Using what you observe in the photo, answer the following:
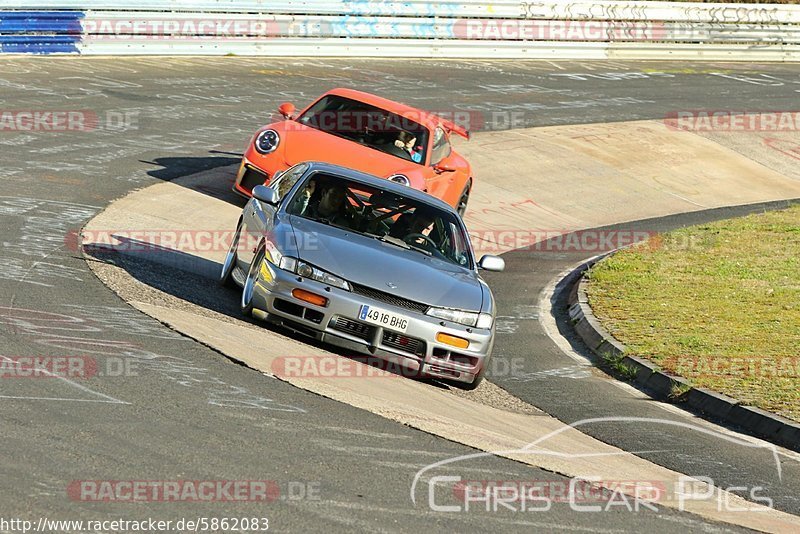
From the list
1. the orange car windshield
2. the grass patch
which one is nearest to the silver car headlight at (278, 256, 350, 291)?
the grass patch

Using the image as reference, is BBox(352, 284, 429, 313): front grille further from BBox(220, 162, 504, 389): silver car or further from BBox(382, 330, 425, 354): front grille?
BBox(382, 330, 425, 354): front grille

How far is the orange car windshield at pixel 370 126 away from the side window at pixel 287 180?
3791 mm

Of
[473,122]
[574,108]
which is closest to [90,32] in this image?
[473,122]

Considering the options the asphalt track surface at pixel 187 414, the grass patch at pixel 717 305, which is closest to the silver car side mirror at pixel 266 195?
the asphalt track surface at pixel 187 414

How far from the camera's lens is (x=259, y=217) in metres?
10.9

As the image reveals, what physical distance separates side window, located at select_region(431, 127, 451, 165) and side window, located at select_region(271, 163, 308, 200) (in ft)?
13.8

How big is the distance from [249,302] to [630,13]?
89.9ft

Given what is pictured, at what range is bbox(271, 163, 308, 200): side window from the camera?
36.0 feet

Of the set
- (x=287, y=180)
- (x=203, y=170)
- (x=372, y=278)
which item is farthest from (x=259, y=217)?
(x=203, y=170)

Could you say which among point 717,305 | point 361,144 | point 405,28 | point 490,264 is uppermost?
point 405,28

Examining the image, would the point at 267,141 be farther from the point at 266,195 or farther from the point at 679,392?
the point at 679,392

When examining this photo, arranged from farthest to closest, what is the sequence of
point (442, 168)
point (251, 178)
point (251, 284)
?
point (442, 168) → point (251, 178) → point (251, 284)

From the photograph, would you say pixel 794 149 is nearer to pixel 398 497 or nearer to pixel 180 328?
pixel 180 328

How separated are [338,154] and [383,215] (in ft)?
14.1
